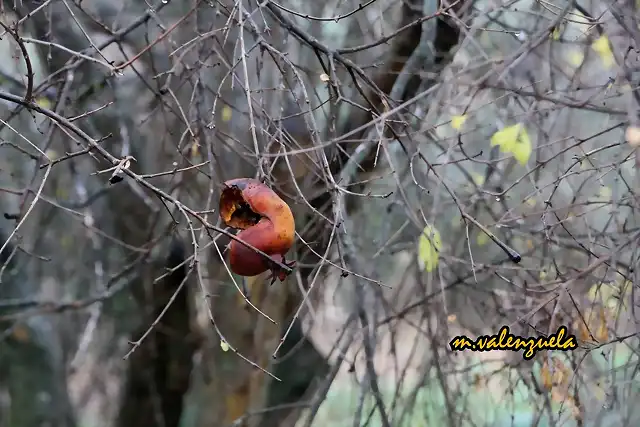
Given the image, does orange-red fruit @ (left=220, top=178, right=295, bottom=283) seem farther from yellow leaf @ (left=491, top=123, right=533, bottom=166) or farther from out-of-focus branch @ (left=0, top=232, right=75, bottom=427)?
out-of-focus branch @ (left=0, top=232, right=75, bottom=427)

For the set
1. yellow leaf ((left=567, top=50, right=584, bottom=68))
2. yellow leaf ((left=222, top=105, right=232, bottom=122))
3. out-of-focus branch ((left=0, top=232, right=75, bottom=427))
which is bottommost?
out-of-focus branch ((left=0, top=232, right=75, bottom=427))

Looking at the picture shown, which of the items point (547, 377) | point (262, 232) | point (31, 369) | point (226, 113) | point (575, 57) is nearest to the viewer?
point (262, 232)

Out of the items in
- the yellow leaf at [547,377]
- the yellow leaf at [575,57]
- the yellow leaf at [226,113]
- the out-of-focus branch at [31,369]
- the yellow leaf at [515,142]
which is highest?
the yellow leaf at [575,57]

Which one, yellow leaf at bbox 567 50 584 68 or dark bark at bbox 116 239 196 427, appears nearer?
yellow leaf at bbox 567 50 584 68

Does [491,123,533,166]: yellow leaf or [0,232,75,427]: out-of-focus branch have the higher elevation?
[491,123,533,166]: yellow leaf

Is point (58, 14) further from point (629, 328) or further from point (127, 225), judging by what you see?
point (629, 328)

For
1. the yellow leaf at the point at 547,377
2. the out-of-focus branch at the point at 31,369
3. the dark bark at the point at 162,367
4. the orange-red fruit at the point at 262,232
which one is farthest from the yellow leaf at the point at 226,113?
the out-of-focus branch at the point at 31,369

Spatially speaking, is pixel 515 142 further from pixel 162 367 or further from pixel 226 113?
pixel 162 367

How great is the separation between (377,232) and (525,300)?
0.92 meters

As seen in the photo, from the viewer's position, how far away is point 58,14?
8.51ft

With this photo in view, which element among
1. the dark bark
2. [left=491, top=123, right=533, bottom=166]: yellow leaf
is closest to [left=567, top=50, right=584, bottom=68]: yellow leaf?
[left=491, top=123, right=533, bottom=166]: yellow leaf

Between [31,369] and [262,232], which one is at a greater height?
[262,232]

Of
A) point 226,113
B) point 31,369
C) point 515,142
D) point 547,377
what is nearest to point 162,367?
point 31,369

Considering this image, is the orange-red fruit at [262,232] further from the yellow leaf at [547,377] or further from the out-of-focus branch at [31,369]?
the out-of-focus branch at [31,369]
